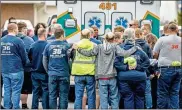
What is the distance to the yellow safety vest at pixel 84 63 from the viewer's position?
38.9 feet

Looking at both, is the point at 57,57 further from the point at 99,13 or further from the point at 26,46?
the point at 99,13

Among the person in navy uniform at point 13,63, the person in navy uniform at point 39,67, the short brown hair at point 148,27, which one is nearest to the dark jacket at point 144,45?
the short brown hair at point 148,27

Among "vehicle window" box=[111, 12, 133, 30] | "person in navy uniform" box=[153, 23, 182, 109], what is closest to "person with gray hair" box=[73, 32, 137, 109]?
"person in navy uniform" box=[153, 23, 182, 109]

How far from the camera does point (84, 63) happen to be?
39.0ft

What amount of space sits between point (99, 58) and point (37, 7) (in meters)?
23.7

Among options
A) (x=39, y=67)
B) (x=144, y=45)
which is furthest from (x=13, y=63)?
(x=144, y=45)

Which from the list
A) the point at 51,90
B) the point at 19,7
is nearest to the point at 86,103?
the point at 51,90

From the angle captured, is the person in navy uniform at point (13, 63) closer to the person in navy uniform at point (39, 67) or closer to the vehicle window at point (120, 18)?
the person in navy uniform at point (39, 67)

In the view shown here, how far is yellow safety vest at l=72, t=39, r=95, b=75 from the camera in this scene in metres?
11.9

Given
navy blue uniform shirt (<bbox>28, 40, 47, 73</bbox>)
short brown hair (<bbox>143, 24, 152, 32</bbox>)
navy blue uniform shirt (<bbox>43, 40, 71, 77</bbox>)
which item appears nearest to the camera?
navy blue uniform shirt (<bbox>43, 40, 71, 77</bbox>)

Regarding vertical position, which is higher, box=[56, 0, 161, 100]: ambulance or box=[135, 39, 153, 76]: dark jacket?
box=[56, 0, 161, 100]: ambulance

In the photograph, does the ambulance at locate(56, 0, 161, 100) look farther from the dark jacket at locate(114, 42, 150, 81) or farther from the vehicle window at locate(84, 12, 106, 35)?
the dark jacket at locate(114, 42, 150, 81)

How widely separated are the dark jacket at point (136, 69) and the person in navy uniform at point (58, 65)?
1.06 meters

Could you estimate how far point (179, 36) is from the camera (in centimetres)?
1296
